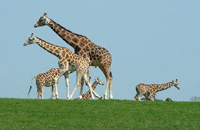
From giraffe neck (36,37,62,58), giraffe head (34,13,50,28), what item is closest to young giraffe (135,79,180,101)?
giraffe head (34,13,50,28)

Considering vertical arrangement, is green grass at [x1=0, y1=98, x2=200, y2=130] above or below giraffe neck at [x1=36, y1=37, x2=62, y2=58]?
below

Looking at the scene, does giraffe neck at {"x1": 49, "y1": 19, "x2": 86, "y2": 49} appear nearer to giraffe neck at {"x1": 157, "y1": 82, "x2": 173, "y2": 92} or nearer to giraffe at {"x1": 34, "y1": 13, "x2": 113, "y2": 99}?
giraffe at {"x1": 34, "y1": 13, "x2": 113, "y2": 99}

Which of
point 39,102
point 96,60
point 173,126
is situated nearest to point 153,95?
point 96,60

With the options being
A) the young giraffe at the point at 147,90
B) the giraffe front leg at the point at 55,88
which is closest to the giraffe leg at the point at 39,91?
the giraffe front leg at the point at 55,88

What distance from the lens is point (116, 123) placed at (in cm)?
1577

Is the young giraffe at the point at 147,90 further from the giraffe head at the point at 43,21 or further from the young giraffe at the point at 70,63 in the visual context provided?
the giraffe head at the point at 43,21

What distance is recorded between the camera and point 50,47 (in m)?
21.0

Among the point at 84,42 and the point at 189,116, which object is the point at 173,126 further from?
the point at 84,42

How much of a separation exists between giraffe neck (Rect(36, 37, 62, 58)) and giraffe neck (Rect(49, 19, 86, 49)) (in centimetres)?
108

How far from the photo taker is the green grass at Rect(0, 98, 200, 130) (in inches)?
606

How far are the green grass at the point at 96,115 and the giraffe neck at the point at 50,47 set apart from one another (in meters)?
2.48

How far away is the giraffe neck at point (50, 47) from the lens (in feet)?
68.1

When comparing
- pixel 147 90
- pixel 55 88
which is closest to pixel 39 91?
pixel 55 88

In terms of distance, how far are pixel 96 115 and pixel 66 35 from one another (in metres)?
6.26
